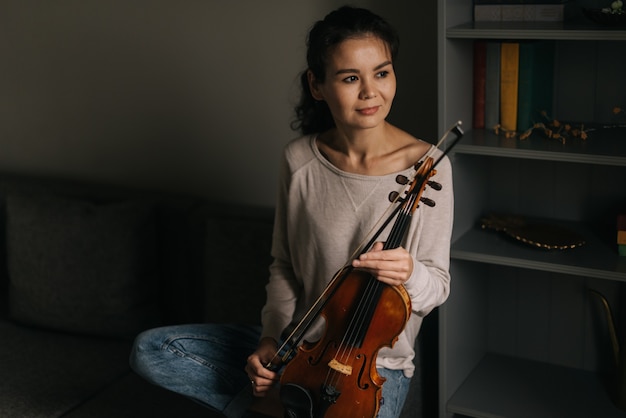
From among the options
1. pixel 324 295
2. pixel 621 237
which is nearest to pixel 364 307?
pixel 324 295

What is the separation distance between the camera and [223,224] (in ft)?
8.73

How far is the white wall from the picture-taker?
268 cm

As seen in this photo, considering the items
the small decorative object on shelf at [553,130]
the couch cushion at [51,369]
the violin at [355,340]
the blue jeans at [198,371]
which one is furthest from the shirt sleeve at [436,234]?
the couch cushion at [51,369]

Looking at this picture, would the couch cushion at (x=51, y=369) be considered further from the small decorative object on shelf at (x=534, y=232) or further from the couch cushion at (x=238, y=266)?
the small decorative object on shelf at (x=534, y=232)

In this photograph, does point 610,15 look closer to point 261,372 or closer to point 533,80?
point 533,80

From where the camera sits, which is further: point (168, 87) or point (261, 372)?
point (168, 87)

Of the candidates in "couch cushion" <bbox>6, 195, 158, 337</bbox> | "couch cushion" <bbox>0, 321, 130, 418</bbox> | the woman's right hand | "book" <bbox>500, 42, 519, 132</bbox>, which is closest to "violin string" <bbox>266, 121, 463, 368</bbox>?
the woman's right hand

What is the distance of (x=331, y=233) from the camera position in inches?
81.5

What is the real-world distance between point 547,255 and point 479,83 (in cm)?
47

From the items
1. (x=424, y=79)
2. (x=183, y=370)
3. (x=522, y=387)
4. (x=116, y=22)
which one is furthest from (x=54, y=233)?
(x=522, y=387)

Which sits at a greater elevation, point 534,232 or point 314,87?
point 314,87

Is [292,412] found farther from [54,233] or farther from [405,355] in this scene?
[54,233]

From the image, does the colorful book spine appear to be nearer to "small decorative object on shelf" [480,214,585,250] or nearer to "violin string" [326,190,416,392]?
"small decorative object on shelf" [480,214,585,250]

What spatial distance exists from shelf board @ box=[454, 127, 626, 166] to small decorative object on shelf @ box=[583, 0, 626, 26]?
283 millimetres
